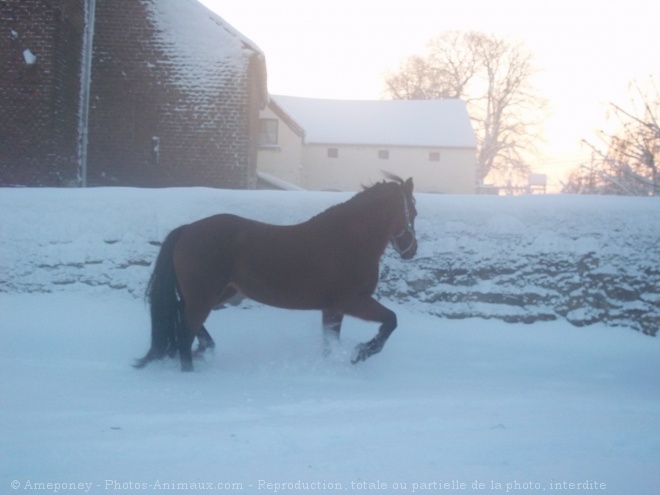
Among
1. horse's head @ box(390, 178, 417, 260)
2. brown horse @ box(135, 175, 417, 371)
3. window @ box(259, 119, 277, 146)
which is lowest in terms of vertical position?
brown horse @ box(135, 175, 417, 371)

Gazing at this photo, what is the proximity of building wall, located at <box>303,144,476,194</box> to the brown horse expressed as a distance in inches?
1283

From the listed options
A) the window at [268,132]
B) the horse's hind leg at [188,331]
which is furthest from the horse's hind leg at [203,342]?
the window at [268,132]

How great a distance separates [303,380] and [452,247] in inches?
122

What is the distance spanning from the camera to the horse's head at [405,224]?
719 cm

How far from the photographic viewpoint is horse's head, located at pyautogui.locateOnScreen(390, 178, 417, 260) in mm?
7188

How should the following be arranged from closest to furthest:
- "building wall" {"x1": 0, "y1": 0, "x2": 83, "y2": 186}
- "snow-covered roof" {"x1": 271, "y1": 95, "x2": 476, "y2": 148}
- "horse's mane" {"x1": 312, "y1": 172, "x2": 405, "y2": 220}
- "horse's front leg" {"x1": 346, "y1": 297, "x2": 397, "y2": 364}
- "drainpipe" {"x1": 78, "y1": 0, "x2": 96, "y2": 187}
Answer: "horse's front leg" {"x1": 346, "y1": 297, "x2": 397, "y2": 364} → "horse's mane" {"x1": 312, "y1": 172, "x2": 405, "y2": 220} → "building wall" {"x1": 0, "y1": 0, "x2": 83, "y2": 186} → "drainpipe" {"x1": 78, "y1": 0, "x2": 96, "y2": 187} → "snow-covered roof" {"x1": 271, "y1": 95, "x2": 476, "y2": 148}

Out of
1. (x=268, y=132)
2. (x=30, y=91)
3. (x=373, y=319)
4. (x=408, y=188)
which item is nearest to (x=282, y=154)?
(x=268, y=132)

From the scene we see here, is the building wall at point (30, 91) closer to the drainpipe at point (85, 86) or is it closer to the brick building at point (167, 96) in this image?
the drainpipe at point (85, 86)

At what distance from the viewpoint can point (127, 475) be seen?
3.86 metres

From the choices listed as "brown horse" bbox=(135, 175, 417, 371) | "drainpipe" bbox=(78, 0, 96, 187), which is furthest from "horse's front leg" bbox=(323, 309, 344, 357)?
"drainpipe" bbox=(78, 0, 96, 187)

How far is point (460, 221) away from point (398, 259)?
954 millimetres

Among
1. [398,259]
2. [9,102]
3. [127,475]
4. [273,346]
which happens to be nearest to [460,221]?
[398,259]

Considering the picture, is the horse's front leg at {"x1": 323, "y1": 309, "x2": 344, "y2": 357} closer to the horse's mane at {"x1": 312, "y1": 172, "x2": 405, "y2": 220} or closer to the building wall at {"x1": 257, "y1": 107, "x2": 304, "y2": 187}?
the horse's mane at {"x1": 312, "y1": 172, "x2": 405, "y2": 220}

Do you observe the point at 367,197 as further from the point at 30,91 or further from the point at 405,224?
the point at 30,91
